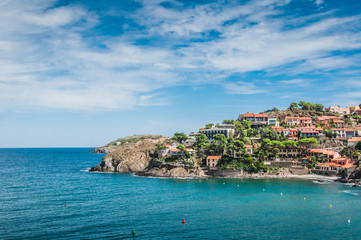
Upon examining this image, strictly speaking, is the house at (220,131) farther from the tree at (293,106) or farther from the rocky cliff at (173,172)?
the tree at (293,106)

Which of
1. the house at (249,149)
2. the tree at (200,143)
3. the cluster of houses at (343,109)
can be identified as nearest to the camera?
the house at (249,149)

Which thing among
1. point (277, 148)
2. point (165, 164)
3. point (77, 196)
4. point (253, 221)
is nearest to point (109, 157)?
point (165, 164)

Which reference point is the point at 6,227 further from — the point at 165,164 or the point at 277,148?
the point at 277,148

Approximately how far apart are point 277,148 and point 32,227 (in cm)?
9559

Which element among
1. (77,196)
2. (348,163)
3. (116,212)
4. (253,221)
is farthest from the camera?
(348,163)

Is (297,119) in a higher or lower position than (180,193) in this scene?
higher

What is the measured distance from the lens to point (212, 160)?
113m

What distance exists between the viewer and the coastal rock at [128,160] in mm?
124500

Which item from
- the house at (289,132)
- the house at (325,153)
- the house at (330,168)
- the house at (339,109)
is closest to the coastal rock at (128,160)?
the house at (289,132)

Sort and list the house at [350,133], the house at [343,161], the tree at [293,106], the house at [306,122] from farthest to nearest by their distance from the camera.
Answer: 1. the tree at [293,106]
2. the house at [306,122]
3. the house at [350,133]
4. the house at [343,161]

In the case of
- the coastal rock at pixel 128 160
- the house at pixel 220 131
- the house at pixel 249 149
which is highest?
the house at pixel 220 131

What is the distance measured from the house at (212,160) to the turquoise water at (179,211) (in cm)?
2444

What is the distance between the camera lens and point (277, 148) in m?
116

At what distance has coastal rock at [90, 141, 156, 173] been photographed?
12450 cm
